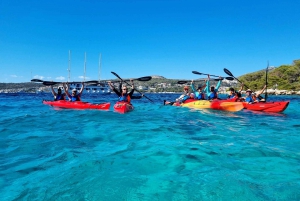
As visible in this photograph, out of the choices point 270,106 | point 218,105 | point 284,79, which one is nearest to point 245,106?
point 270,106

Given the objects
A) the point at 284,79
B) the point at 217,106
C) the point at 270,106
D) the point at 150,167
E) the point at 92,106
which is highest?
the point at 284,79

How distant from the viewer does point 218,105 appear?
1525cm

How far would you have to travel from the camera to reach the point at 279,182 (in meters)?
3.75

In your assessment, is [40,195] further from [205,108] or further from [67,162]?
[205,108]

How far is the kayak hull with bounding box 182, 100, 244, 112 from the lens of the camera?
1420cm

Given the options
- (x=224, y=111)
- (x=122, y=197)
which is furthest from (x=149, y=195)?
(x=224, y=111)

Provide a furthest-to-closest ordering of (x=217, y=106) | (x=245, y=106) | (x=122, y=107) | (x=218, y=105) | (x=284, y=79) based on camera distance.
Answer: (x=284, y=79) < (x=245, y=106) < (x=217, y=106) < (x=218, y=105) < (x=122, y=107)

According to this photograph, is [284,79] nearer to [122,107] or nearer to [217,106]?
[217,106]

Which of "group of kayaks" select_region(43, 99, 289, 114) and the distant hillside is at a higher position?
the distant hillside

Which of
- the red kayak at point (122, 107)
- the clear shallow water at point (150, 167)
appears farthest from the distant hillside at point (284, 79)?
the clear shallow water at point (150, 167)

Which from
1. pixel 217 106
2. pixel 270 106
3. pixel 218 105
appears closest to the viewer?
pixel 270 106

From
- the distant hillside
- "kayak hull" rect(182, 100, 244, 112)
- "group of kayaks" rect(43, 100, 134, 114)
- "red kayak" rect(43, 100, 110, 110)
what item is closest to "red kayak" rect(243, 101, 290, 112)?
"kayak hull" rect(182, 100, 244, 112)

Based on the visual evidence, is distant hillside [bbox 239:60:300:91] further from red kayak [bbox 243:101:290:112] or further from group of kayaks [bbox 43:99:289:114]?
group of kayaks [bbox 43:99:289:114]

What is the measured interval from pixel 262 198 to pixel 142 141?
4.01 meters
